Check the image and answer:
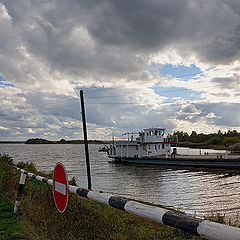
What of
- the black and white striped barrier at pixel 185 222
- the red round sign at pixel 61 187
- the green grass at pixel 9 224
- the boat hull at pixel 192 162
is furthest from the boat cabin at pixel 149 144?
the black and white striped barrier at pixel 185 222

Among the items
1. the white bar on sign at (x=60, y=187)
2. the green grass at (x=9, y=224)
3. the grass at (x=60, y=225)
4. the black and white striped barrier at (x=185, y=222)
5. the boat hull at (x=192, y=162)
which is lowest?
the boat hull at (x=192, y=162)

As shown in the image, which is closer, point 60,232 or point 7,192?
point 60,232

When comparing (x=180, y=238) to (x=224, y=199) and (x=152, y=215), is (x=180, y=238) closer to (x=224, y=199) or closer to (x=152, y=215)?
(x=152, y=215)

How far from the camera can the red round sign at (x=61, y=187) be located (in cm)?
380

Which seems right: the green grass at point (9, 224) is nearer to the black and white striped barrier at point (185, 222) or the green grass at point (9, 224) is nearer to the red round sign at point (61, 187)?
the red round sign at point (61, 187)

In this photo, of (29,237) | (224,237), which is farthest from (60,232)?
(224,237)

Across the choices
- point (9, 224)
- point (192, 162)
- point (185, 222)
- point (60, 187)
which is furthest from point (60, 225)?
point (192, 162)

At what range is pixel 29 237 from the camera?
430 cm

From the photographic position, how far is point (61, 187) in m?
3.96

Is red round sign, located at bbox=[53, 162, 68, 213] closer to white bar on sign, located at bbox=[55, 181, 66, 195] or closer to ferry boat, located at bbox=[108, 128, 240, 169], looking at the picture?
white bar on sign, located at bbox=[55, 181, 66, 195]

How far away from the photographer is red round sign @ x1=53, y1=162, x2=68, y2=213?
→ 3.80m

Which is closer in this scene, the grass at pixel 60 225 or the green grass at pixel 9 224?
the grass at pixel 60 225

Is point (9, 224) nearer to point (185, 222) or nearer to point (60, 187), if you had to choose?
point (60, 187)

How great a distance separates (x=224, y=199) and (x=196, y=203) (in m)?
2.46
